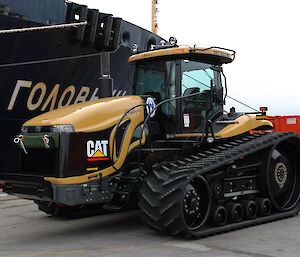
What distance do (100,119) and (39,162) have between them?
101 cm

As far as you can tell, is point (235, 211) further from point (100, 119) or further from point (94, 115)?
point (94, 115)

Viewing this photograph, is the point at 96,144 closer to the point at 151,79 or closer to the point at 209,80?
the point at 151,79

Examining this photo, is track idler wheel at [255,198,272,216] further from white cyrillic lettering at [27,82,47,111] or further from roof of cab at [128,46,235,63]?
white cyrillic lettering at [27,82,47,111]

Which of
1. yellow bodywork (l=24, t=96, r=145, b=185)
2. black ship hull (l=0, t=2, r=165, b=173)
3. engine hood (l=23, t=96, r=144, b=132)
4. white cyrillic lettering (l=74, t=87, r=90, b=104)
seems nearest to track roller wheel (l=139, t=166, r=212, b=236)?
yellow bodywork (l=24, t=96, r=145, b=185)

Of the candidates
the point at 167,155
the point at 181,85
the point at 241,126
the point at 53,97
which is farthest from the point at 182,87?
the point at 53,97

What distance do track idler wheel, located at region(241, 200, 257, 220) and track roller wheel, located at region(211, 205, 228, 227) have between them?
47cm

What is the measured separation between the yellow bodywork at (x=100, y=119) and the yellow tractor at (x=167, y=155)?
0.01m

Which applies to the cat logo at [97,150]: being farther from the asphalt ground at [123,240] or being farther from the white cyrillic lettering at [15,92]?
the white cyrillic lettering at [15,92]

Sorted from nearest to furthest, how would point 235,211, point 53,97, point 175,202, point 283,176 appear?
point 175,202 → point 235,211 → point 283,176 → point 53,97

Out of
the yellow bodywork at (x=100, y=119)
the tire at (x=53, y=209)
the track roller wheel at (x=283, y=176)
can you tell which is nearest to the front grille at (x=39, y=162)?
the yellow bodywork at (x=100, y=119)

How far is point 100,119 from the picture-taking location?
6.50 metres

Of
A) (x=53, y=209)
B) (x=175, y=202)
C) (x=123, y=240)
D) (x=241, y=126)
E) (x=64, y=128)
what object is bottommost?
(x=123, y=240)

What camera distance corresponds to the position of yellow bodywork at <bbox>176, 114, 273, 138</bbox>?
742 cm

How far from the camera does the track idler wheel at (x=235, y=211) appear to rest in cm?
673
